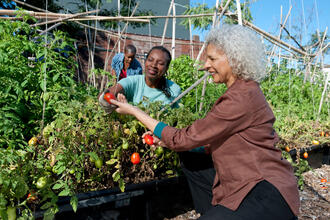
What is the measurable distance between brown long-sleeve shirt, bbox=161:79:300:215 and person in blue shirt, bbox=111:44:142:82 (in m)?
2.68

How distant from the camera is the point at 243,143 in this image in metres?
1.16

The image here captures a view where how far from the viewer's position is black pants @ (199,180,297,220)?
1.05 metres

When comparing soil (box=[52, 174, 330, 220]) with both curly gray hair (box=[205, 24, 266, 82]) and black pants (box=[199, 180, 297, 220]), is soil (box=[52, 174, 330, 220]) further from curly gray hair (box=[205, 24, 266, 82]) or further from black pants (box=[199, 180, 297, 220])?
curly gray hair (box=[205, 24, 266, 82])

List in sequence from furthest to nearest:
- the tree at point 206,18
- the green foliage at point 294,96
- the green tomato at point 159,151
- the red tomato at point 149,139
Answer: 1. the green foliage at point 294,96
2. the tree at point 206,18
3. the green tomato at point 159,151
4. the red tomato at point 149,139

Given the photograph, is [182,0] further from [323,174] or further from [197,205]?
[197,205]

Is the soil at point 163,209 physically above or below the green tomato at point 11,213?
below

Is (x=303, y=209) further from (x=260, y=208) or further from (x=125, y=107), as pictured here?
(x=125, y=107)

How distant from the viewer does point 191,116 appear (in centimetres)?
185

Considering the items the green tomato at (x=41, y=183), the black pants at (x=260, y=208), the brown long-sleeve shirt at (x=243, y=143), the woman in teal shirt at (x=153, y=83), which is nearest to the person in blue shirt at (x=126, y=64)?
the woman in teal shirt at (x=153, y=83)

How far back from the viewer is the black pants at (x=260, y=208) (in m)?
1.05

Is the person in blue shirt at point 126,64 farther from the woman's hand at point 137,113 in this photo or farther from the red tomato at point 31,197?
the red tomato at point 31,197

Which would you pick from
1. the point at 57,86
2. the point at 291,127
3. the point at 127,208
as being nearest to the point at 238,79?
the point at 127,208

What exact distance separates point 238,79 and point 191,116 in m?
0.65

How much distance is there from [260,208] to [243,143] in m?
0.27
